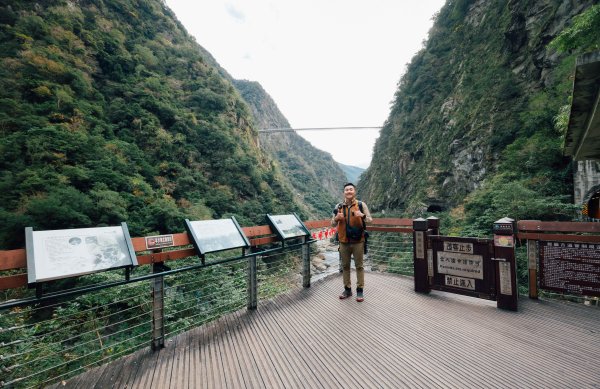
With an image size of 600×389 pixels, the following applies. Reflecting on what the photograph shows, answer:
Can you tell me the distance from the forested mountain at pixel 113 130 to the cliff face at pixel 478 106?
13.2 metres

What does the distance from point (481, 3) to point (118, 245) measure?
1166 inches

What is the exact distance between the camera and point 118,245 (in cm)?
229

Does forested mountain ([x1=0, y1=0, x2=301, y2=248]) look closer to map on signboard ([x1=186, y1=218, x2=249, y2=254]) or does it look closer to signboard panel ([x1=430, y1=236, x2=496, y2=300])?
map on signboard ([x1=186, y1=218, x2=249, y2=254])

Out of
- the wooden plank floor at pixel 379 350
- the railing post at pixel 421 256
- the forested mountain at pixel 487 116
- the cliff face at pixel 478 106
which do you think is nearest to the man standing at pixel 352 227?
the wooden plank floor at pixel 379 350

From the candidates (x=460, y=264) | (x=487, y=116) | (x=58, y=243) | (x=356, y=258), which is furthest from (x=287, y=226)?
(x=487, y=116)

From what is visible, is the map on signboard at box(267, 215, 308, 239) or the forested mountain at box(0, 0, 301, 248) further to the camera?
the forested mountain at box(0, 0, 301, 248)

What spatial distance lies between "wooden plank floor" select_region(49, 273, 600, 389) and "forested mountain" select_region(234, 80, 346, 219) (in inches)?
2168

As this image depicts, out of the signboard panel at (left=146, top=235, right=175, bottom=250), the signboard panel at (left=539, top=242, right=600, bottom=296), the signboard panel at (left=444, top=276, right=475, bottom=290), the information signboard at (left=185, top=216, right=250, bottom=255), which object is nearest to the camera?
the signboard panel at (left=146, top=235, right=175, bottom=250)

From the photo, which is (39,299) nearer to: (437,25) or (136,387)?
(136,387)

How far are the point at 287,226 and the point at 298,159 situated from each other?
76.3 m

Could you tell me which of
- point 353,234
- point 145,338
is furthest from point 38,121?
point 353,234

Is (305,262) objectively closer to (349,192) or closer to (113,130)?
(349,192)

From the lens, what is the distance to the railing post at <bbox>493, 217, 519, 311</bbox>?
3.22 meters

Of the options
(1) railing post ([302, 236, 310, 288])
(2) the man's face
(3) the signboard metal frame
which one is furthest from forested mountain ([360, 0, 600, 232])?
(3) the signboard metal frame
